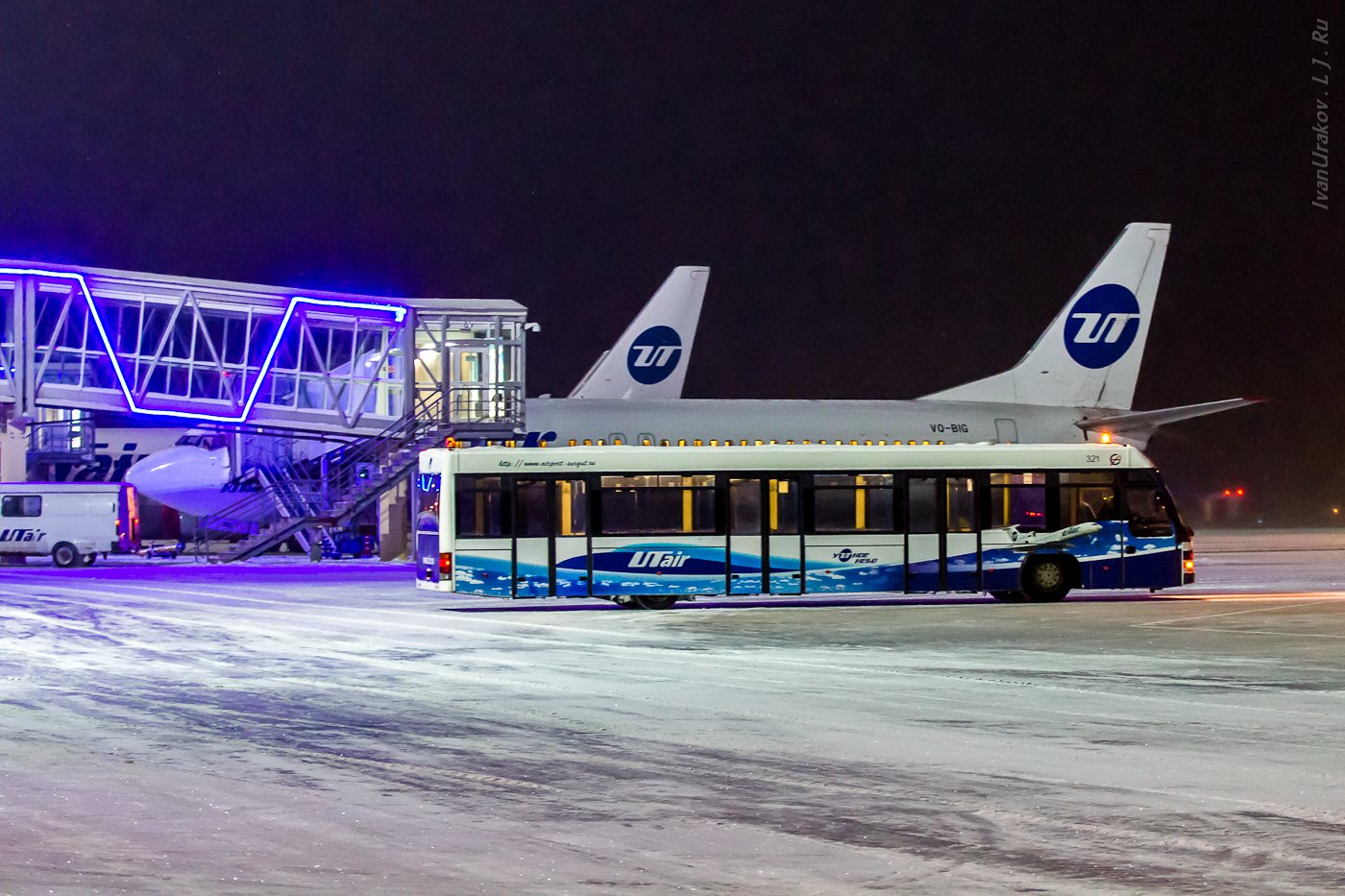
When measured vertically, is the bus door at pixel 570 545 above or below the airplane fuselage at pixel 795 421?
below

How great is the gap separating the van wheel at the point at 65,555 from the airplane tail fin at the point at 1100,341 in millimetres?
28411

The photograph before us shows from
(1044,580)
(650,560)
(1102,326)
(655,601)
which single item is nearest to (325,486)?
(655,601)

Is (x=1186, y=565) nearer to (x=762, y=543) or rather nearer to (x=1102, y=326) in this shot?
(x=762, y=543)

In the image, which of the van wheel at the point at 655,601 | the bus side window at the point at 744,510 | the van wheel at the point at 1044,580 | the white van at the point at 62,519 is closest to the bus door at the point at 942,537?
the van wheel at the point at 1044,580

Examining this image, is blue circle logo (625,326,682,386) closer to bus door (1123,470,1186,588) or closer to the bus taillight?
bus door (1123,470,1186,588)

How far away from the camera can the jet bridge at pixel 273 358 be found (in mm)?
49906

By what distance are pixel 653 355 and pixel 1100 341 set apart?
51.4ft

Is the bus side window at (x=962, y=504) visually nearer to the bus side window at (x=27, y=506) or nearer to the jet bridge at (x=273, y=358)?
the jet bridge at (x=273, y=358)

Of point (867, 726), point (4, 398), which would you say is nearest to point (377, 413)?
point (4, 398)

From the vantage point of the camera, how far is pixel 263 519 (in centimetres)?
5641

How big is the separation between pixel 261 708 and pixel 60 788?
4.55 m

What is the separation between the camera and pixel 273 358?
50.8 metres

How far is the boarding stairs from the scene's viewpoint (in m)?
47.8

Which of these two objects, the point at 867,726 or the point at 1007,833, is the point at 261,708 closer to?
the point at 867,726
